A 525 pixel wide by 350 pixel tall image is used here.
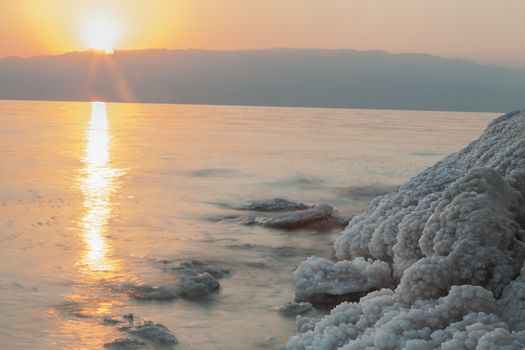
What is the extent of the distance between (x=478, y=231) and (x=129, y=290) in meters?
2.74

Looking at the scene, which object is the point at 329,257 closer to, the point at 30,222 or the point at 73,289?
the point at 73,289

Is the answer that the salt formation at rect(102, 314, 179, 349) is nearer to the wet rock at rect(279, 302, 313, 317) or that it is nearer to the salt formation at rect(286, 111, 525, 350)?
the salt formation at rect(286, 111, 525, 350)

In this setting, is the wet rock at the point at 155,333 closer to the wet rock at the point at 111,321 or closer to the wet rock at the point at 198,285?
the wet rock at the point at 111,321

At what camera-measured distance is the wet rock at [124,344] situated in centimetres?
450

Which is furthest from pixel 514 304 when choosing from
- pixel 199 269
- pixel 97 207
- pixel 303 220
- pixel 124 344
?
pixel 97 207

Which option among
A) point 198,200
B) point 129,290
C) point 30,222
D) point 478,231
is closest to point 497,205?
point 478,231

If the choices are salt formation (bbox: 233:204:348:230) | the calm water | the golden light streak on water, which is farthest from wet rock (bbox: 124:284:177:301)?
salt formation (bbox: 233:204:348:230)

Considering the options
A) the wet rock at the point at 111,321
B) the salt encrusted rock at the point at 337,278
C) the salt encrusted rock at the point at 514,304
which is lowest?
the wet rock at the point at 111,321

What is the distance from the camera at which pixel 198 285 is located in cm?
583

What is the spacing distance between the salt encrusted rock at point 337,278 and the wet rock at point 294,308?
20cm

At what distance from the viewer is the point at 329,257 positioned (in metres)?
7.37

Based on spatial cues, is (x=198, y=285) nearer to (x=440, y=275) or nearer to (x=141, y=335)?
(x=141, y=335)

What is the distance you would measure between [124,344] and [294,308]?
1.42 metres

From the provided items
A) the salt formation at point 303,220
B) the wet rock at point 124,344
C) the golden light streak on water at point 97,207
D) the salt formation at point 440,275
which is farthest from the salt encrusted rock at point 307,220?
the wet rock at point 124,344
